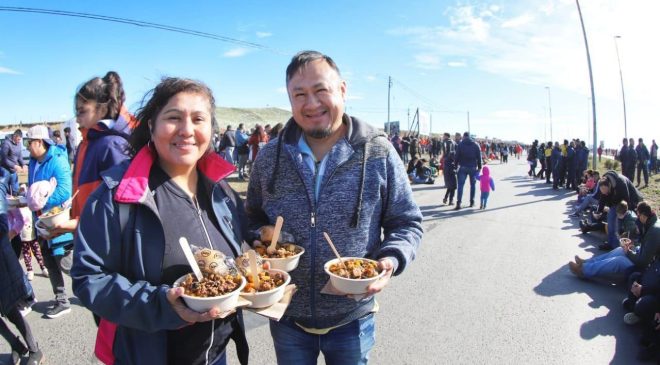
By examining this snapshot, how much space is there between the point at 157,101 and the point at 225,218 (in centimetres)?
62

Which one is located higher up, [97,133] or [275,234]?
[97,133]

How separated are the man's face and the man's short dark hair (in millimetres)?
19

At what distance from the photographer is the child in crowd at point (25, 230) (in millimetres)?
4414

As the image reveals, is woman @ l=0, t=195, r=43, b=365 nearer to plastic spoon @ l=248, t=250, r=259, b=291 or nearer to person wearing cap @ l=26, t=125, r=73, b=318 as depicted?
person wearing cap @ l=26, t=125, r=73, b=318

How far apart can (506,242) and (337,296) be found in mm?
6381

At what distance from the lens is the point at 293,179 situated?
1.91 meters

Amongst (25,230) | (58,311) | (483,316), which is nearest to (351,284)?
(483,316)

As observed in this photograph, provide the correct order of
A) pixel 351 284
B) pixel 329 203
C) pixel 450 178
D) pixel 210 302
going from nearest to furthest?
pixel 210 302, pixel 351 284, pixel 329 203, pixel 450 178

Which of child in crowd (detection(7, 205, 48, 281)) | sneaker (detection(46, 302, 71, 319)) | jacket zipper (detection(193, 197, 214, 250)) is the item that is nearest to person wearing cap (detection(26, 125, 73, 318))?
sneaker (detection(46, 302, 71, 319))

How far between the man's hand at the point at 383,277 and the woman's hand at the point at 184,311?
25.1 inches

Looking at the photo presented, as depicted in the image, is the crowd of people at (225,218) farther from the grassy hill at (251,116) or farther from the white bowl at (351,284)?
the grassy hill at (251,116)

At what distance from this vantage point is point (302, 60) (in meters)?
1.83

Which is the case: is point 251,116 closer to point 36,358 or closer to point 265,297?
point 36,358

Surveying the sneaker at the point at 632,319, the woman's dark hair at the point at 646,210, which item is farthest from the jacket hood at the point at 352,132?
the woman's dark hair at the point at 646,210
